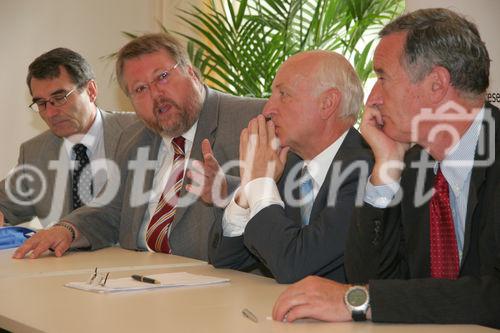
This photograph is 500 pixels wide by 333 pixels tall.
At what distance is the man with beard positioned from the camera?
3.52m

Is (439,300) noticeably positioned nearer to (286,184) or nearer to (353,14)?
(286,184)

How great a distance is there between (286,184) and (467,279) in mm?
1214

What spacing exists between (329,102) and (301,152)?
0.72 ft

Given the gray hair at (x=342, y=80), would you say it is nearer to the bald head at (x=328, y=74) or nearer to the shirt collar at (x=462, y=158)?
the bald head at (x=328, y=74)

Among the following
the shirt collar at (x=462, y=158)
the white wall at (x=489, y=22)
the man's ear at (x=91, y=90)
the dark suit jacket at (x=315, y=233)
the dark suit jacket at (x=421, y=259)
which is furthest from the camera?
the man's ear at (x=91, y=90)

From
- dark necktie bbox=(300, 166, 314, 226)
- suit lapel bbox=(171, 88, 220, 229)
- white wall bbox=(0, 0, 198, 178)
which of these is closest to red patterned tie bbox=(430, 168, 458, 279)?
dark necktie bbox=(300, 166, 314, 226)

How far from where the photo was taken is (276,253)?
261 centimetres

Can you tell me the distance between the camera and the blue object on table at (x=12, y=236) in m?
3.80

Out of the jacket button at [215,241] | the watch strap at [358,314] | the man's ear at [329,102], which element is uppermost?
the man's ear at [329,102]

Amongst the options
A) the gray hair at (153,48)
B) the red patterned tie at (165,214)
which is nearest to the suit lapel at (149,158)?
the red patterned tie at (165,214)

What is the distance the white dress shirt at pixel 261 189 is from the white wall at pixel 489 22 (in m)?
0.67

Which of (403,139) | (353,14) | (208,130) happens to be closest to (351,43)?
(353,14)

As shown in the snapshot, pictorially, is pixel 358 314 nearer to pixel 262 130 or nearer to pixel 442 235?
pixel 442 235

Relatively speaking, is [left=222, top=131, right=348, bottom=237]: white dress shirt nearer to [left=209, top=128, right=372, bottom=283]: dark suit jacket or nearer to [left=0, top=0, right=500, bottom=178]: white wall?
[left=209, top=128, right=372, bottom=283]: dark suit jacket
